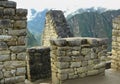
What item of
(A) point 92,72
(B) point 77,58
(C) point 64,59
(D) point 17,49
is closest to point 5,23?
(D) point 17,49

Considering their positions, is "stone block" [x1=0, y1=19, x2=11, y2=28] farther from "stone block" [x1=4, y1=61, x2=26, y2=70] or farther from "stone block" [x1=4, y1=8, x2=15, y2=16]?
"stone block" [x1=4, y1=61, x2=26, y2=70]

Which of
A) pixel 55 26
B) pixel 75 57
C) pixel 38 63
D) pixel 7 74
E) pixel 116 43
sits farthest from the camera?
pixel 55 26

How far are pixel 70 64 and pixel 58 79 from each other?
0.58m

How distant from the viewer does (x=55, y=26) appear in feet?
43.0

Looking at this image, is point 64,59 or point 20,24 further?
point 64,59

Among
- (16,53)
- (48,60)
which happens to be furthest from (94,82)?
(16,53)

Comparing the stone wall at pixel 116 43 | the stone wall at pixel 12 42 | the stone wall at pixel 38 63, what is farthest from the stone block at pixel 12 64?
the stone wall at pixel 116 43

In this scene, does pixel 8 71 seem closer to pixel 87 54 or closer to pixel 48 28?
pixel 87 54

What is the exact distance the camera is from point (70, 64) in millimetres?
8922

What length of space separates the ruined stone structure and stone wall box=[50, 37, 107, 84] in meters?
3.41

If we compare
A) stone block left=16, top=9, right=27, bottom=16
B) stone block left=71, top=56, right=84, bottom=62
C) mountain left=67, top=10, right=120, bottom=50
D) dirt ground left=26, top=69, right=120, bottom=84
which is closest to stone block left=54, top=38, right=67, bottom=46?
stone block left=71, top=56, right=84, bottom=62

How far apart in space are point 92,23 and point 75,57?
51306 millimetres

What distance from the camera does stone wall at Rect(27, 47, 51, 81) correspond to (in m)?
10.1

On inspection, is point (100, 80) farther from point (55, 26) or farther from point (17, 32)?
point (55, 26)
